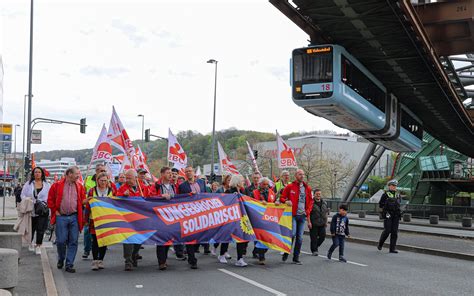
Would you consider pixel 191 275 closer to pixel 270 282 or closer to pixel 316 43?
pixel 270 282

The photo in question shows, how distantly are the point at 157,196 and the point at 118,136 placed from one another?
25.7 feet

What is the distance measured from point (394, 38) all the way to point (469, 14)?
92.5 inches

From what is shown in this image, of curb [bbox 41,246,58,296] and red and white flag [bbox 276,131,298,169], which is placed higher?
A: red and white flag [bbox 276,131,298,169]

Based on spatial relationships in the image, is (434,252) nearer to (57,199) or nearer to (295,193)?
(295,193)

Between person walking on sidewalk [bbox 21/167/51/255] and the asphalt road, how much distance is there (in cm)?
85

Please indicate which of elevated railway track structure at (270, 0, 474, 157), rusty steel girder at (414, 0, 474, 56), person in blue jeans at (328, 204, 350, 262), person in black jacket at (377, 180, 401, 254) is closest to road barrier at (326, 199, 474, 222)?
elevated railway track structure at (270, 0, 474, 157)

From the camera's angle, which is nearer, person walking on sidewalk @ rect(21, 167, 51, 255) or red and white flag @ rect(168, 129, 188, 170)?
person walking on sidewalk @ rect(21, 167, 51, 255)

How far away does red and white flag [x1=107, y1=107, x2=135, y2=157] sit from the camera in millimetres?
16672

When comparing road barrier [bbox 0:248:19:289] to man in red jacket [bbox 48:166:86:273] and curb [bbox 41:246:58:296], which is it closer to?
curb [bbox 41:246:58:296]

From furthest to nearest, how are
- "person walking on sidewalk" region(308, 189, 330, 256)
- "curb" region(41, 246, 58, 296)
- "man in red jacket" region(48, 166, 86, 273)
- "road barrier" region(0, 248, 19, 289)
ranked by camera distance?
"person walking on sidewalk" region(308, 189, 330, 256) → "man in red jacket" region(48, 166, 86, 273) → "curb" region(41, 246, 58, 296) → "road barrier" region(0, 248, 19, 289)

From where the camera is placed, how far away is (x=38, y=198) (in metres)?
10.9

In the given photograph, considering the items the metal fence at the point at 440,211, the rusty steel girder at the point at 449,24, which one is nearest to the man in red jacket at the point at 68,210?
the rusty steel girder at the point at 449,24

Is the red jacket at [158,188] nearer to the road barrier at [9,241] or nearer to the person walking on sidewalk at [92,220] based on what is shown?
the person walking on sidewalk at [92,220]

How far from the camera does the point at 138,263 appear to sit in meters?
10.4
